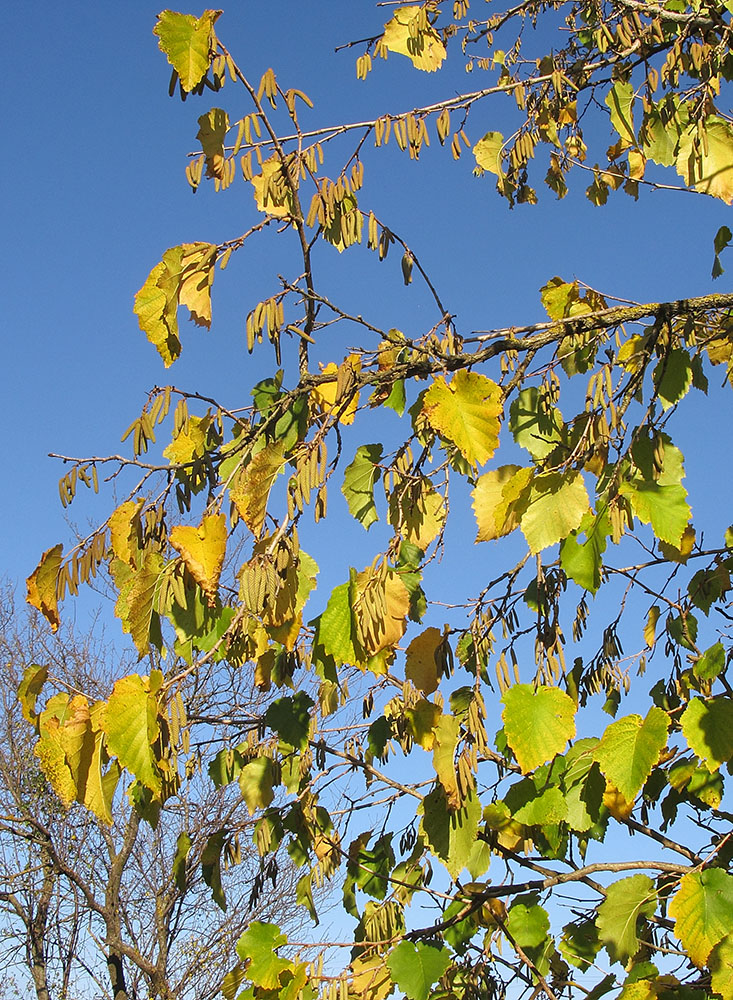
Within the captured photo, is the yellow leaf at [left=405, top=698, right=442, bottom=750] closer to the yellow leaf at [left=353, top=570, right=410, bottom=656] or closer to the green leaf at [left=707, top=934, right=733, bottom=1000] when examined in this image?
the yellow leaf at [left=353, top=570, right=410, bottom=656]

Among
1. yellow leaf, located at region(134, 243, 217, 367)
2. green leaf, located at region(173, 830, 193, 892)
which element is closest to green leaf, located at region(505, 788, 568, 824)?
yellow leaf, located at region(134, 243, 217, 367)

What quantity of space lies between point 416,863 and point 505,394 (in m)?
1.00

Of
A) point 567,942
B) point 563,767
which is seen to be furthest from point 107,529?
point 567,942

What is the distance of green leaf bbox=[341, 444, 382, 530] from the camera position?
4.63 ft

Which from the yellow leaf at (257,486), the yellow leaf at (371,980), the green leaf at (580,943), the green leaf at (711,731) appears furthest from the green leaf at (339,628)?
the green leaf at (580,943)

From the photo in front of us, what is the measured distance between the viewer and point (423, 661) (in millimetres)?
1300

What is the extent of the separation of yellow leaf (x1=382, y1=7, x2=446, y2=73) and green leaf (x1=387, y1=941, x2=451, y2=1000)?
1.82 metres

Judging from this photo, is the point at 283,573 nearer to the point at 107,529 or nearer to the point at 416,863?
the point at 107,529

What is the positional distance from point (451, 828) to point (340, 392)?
0.63m

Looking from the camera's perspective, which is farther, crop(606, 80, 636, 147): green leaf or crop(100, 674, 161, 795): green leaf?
crop(606, 80, 636, 147): green leaf

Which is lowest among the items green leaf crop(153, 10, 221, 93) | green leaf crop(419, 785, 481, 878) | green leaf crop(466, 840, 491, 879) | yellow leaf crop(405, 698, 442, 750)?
green leaf crop(419, 785, 481, 878)

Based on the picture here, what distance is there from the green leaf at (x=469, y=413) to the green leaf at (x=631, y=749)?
443mm

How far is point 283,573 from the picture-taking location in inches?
40.3

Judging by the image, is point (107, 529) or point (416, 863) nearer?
point (107, 529)
